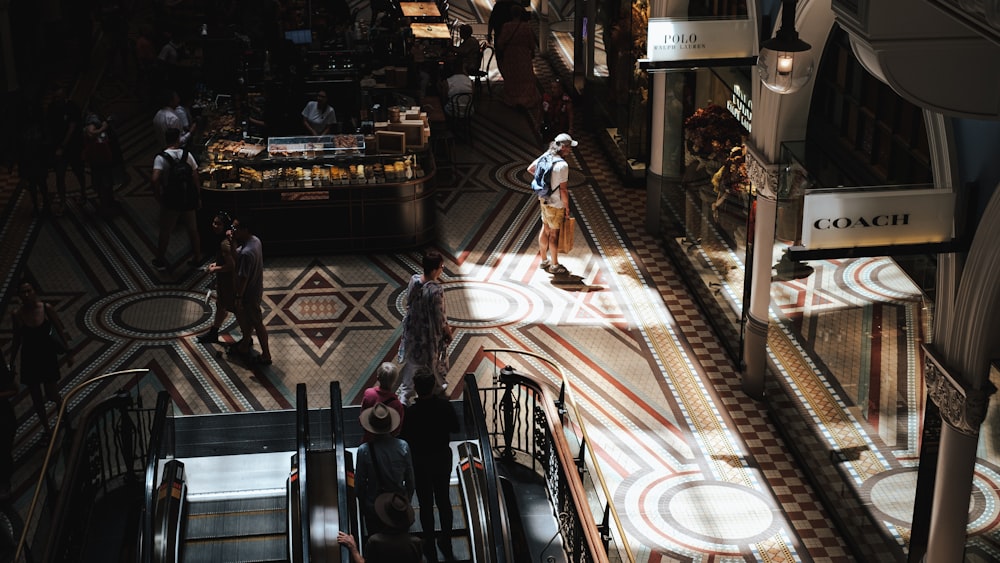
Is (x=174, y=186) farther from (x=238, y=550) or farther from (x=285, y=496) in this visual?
(x=238, y=550)

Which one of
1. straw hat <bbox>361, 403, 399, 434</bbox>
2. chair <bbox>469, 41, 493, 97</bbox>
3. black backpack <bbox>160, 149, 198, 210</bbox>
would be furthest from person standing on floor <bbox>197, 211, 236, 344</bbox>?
chair <bbox>469, 41, 493, 97</bbox>

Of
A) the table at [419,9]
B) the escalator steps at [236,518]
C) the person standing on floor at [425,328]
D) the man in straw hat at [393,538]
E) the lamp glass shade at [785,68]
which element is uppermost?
the table at [419,9]

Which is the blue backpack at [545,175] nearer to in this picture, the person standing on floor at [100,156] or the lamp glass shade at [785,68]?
the person standing on floor at [100,156]

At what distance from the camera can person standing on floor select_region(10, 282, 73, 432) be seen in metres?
9.16

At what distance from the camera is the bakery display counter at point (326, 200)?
12.9 m

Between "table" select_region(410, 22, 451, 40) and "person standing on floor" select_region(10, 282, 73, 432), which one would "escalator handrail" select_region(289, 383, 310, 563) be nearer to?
"person standing on floor" select_region(10, 282, 73, 432)

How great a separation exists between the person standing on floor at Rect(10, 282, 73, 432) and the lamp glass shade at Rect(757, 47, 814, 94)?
545 centimetres

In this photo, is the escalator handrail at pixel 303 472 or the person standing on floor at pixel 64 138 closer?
the escalator handrail at pixel 303 472

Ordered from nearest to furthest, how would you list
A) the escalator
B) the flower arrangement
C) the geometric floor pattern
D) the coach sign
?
the coach sign, the escalator, the geometric floor pattern, the flower arrangement

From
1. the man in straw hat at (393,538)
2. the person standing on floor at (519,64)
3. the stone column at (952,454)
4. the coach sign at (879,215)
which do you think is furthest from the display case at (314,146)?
the stone column at (952,454)

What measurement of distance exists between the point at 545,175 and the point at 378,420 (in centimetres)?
554

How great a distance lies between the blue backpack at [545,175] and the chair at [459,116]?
4.67m

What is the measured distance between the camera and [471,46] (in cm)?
1852

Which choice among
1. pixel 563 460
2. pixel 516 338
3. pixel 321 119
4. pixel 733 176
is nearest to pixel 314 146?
pixel 321 119
